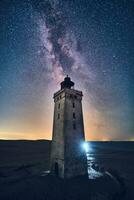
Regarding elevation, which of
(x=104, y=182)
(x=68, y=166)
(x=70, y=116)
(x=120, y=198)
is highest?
(x=70, y=116)

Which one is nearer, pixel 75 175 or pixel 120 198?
pixel 120 198

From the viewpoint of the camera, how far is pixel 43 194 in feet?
50.1

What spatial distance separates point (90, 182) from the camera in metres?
18.4

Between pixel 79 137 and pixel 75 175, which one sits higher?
pixel 79 137

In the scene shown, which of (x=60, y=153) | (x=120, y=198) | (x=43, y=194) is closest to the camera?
(x=43, y=194)

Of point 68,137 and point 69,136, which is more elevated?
point 69,136

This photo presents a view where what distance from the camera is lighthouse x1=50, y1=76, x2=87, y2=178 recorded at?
1923 cm

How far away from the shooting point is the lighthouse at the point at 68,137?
19234 mm

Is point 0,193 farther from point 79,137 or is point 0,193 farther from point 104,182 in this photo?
point 104,182

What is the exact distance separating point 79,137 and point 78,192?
7.18 metres

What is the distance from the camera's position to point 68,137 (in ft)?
64.7

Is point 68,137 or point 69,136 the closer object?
point 68,137

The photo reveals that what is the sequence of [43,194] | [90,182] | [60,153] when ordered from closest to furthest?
[43,194]
[90,182]
[60,153]

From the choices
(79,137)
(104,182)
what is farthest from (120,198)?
(79,137)
